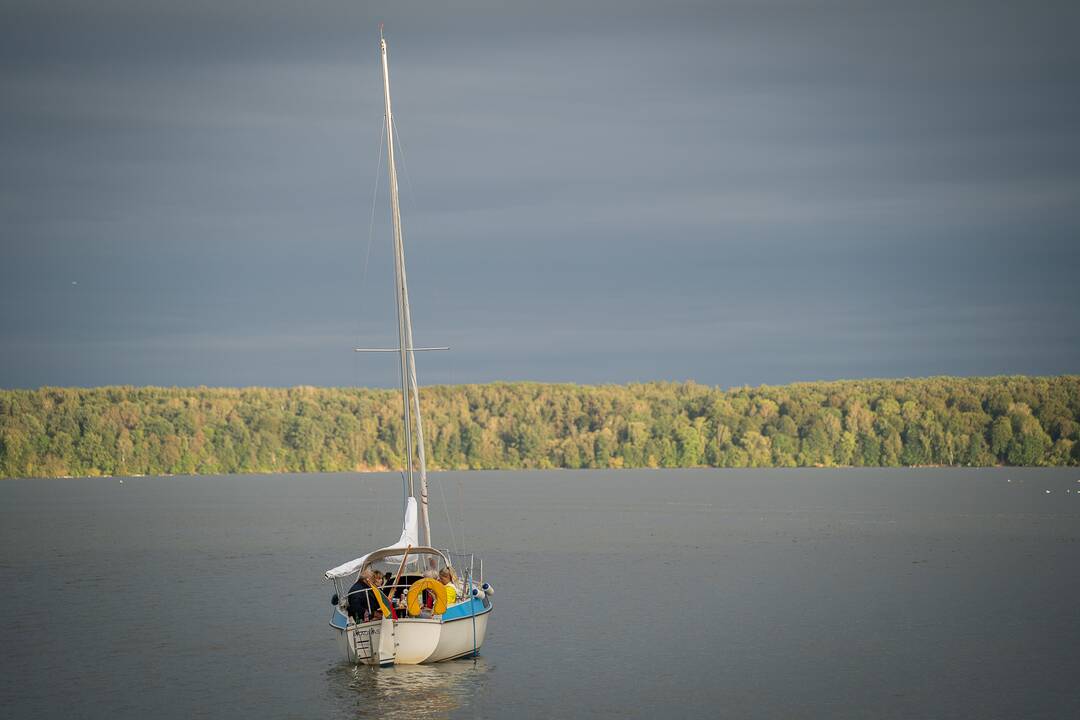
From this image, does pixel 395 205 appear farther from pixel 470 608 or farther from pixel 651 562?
pixel 651 562

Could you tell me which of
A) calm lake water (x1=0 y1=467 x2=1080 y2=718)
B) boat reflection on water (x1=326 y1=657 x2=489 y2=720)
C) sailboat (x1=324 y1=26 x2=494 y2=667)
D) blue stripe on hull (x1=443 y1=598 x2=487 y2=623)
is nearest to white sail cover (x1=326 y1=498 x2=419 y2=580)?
sailboat (x1=324 y1=26 x2=494 y2=667)

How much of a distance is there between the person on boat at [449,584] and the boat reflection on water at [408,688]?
2726 millimetres

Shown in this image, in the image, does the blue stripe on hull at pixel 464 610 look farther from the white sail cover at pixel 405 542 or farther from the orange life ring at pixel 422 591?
the white sail cover at pixel 405 542

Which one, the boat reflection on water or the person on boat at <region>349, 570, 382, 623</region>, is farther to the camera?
the person on boat at <region>349, 570, 382, 623</region>

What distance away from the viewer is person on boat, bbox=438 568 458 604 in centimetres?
4225

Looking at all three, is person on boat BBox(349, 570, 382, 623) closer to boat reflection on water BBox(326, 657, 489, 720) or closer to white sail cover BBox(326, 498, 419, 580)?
white sail cover BBox(326, 498, 419, 580)

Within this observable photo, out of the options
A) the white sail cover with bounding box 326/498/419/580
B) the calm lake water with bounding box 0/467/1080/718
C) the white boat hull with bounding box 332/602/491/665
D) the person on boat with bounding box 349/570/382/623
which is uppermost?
the white sail cover with bounding box 326/498/419/580

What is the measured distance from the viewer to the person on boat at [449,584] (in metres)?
42.2

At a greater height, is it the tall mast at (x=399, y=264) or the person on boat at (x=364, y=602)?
the tall mast at (x=399, y=264)

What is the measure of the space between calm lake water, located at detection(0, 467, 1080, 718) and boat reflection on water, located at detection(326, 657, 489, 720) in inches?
5.0

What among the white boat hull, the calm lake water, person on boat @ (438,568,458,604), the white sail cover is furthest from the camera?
the white sail cover

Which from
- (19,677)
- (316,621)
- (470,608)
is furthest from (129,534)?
(470,608)

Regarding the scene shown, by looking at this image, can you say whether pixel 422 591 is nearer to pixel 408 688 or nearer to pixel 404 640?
pixel 404 640

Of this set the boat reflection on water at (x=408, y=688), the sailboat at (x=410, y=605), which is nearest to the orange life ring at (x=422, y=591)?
the sailboat at (x=410, y=605)
